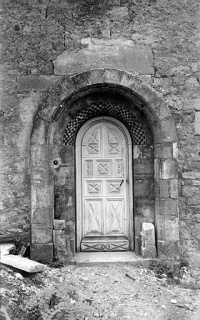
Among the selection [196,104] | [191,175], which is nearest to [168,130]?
[196,104]

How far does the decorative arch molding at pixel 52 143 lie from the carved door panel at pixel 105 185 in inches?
26.2

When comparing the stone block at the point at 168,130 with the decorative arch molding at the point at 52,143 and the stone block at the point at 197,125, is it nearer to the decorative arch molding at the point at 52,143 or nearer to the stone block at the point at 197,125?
the decorative arch molding at the point at 52,143

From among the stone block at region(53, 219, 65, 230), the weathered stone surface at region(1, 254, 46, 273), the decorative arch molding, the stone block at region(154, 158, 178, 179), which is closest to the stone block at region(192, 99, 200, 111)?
the decorative arch molding

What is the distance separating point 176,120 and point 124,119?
2.85 feet

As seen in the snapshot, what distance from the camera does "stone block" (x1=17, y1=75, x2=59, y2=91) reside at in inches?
192

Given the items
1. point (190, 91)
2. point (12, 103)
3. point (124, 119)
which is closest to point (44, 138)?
point (12, 103)

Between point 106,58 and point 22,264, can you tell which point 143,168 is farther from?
point 22,264

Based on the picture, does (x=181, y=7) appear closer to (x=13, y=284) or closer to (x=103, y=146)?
(x=103, y=146)

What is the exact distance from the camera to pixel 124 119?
5.09m

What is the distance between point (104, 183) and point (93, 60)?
6.87ft

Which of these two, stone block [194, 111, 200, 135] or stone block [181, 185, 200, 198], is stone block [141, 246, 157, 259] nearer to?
stone block [181, 185, 200, 198]

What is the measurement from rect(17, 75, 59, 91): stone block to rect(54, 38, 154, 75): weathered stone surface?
240 millimetres

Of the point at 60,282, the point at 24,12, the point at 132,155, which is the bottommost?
the point at 60,282

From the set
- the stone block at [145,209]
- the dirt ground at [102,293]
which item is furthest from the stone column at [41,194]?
the stone block at [145,209]
